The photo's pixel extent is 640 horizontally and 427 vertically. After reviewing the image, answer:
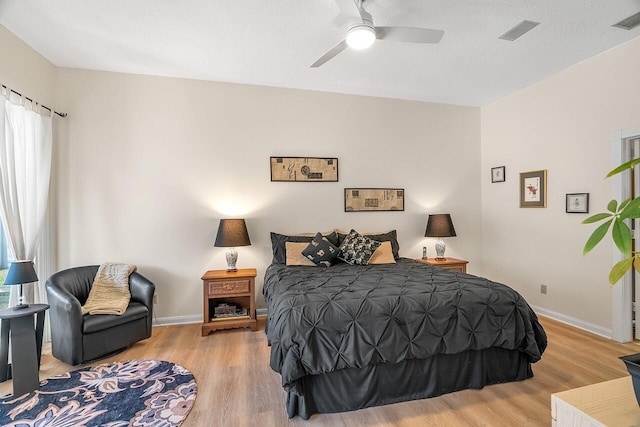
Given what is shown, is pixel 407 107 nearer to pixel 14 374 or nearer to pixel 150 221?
pixel 150 221

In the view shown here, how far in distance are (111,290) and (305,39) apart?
131 inches

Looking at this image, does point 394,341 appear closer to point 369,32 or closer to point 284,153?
point 369,32

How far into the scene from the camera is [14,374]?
230cm

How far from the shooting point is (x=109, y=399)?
2289 mm

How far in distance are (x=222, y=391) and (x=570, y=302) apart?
157 inches

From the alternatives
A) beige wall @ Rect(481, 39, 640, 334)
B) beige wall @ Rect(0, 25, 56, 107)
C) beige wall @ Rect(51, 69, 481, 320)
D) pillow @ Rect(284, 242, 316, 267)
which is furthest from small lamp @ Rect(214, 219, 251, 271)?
beige wall @ Rect(481, 39, 640, 334)

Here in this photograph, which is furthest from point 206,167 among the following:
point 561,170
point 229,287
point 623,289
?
point 623,289

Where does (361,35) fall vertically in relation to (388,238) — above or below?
above

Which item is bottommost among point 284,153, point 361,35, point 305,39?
point 284,153

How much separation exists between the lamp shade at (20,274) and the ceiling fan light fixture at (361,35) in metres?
3.10

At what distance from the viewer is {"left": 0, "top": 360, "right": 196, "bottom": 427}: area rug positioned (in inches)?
81.2

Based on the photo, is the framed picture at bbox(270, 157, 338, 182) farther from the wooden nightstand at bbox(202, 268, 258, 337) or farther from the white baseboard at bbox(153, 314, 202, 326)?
the white baseboard at bbox(153, 314, 202, 326)

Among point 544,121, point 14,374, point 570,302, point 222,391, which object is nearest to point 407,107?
point 544,121

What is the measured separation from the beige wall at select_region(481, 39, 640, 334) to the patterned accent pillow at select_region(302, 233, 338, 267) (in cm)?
273
